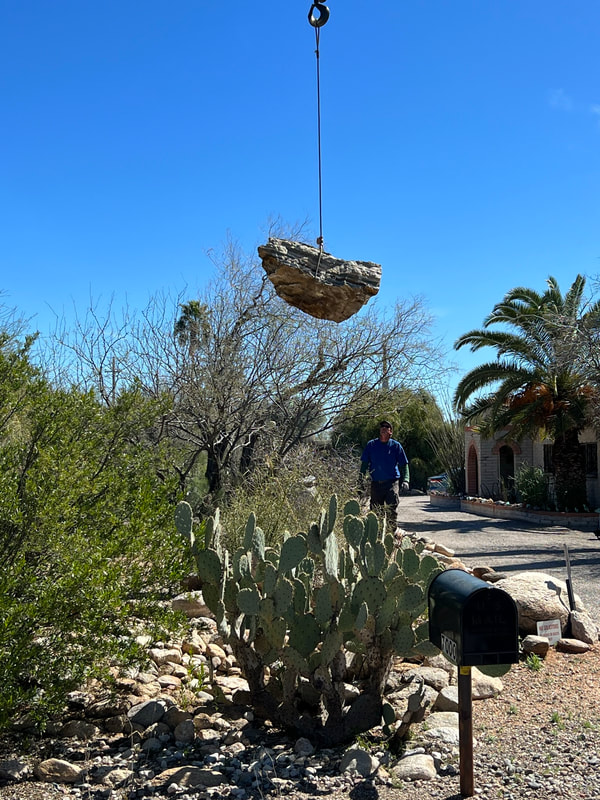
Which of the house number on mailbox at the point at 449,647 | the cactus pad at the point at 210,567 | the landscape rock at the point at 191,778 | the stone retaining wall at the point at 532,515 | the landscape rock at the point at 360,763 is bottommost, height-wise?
the landscape rock at the point at 191,778

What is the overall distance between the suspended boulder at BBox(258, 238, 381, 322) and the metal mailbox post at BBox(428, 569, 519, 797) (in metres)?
2.35

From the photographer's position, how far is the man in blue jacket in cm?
975

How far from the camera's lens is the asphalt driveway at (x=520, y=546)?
31.9ft

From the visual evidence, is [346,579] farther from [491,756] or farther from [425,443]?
[425,443]

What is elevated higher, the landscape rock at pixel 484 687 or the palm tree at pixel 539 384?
the palm tree at pixel 539 384

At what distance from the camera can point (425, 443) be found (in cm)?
3697

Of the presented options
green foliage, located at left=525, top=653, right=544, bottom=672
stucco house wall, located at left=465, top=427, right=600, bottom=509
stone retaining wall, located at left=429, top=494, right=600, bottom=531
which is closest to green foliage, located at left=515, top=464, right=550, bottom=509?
stone retaining wall, located at left=429, top=494, right=600, bottom=531

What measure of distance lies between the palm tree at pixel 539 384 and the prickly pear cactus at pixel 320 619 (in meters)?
14.5

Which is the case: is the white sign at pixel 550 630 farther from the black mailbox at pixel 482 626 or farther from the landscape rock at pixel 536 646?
the black mailbox at pixel 482 626

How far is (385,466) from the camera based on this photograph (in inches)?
385

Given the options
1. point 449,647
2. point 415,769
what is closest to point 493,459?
point 415,769

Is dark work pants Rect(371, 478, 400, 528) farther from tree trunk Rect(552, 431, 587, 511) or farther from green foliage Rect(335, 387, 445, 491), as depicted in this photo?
green foliage Rect(335, 387, 445, 491)

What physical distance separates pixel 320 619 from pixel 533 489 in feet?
57.9

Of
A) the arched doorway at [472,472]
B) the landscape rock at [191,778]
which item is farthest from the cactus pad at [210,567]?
the arched doorway at [472,472]
